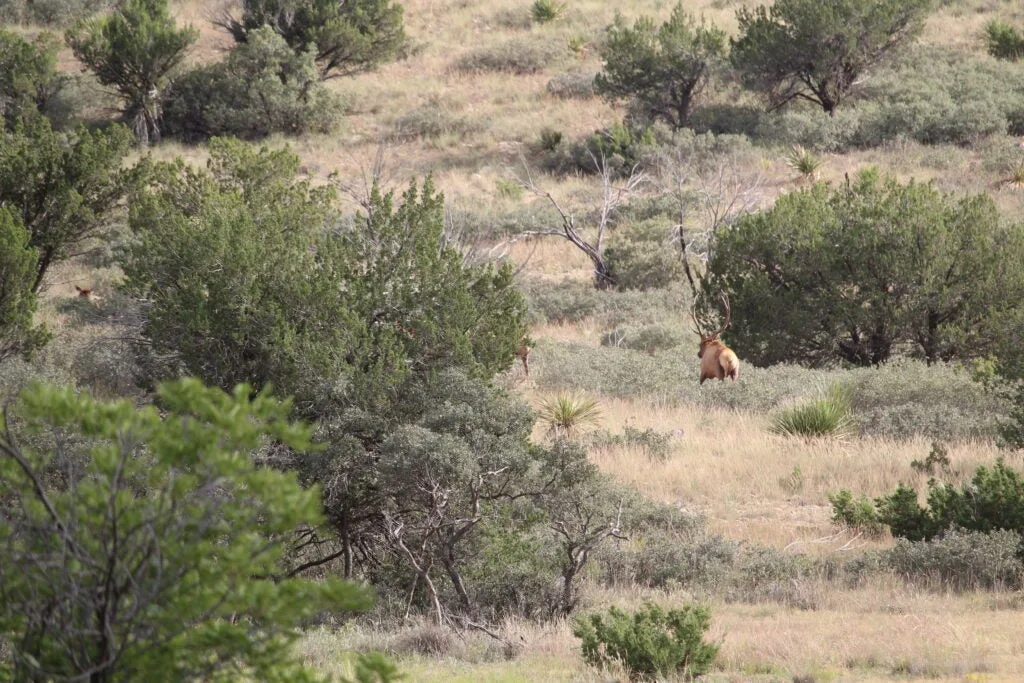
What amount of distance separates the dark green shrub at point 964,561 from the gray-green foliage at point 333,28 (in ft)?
92.2

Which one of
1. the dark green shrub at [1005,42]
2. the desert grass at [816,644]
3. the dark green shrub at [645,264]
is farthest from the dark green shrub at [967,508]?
the dark green shrub at [1005,42]

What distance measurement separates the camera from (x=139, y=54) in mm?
32062

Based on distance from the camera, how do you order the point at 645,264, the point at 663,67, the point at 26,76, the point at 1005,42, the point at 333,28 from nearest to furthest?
the point at 645,264 < the point at 663,67 < the point at 26,76 < the point at 1005,42 < the point at 333,28

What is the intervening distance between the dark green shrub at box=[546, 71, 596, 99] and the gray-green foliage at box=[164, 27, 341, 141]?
650 cm

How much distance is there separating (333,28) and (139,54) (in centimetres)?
546

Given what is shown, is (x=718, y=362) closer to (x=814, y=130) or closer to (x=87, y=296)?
(x=87, y=296)

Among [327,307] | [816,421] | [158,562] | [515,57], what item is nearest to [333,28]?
[515,57]

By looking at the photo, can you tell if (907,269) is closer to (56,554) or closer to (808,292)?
(808,292)

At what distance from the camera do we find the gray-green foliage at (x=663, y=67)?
3161cm

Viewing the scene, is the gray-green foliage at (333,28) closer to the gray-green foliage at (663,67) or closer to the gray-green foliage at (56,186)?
the gray-green foliage at (663,67)

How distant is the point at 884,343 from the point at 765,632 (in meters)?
10.1

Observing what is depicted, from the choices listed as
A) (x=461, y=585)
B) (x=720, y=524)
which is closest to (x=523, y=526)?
(x=461, y=585)

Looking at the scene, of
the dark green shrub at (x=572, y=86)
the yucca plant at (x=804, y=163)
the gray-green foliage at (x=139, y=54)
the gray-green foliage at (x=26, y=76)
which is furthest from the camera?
the dark green shrub at (x=572, y=86)

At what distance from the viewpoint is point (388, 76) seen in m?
37.2
